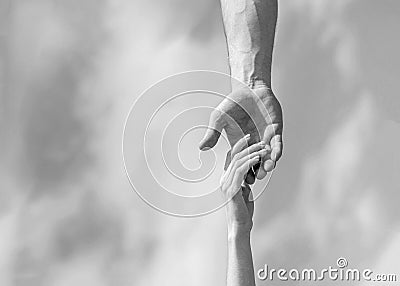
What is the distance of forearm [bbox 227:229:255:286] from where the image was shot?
2900 millimetres

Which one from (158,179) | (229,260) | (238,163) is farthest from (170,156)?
(229,260)

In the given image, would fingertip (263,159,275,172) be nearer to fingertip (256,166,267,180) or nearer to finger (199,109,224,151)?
fingertip (256,166,267,180)

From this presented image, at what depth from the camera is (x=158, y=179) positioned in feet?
9.62

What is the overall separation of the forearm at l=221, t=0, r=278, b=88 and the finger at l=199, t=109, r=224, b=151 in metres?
0.26

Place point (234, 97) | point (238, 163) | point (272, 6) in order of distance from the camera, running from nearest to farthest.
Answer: point (238, 163) < point (234, 97) < point (272, 6)

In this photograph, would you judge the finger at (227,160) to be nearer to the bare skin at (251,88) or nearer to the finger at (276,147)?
the bare skin at (251,88)

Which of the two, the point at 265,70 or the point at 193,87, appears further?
the point at 265,70

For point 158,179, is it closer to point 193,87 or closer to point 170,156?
point 170,156

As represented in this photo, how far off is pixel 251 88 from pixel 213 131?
0.32m

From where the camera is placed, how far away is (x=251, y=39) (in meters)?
3.22

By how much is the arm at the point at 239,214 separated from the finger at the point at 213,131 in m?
0.09

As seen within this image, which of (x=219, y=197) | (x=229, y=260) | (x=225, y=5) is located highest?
(x=225, y=5)

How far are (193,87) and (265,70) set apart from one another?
0.39 meters

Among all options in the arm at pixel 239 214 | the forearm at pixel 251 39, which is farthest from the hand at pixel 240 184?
the forearm at pixel 251 39
